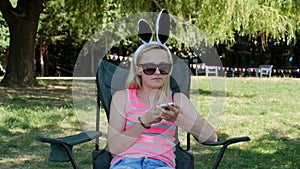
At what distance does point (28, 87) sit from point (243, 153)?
22.3ft

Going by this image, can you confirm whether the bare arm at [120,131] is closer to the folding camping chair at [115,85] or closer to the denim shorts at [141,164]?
the denim shorts at [141,164]

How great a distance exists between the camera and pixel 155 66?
92.6 inches

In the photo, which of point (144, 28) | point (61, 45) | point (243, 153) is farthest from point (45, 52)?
point (144, 28)

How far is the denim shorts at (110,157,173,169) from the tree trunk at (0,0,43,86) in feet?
27.4

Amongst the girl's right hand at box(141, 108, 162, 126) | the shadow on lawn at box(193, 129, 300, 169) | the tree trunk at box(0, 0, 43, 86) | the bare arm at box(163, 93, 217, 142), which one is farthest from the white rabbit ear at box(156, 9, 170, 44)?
the tree trunk at box(0, 0, 43, 86)

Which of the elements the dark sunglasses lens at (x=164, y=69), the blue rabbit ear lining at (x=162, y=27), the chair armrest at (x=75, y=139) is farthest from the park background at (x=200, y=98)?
the chair armrest at (x=75, y=139)

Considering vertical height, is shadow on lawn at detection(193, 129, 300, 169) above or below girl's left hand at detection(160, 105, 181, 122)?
below

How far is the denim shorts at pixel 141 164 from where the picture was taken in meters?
2.33

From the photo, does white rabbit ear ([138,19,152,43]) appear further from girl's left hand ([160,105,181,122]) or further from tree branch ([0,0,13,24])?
tree branch ([0,0,13,24])

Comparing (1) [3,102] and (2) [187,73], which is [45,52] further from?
(2) [187,73]

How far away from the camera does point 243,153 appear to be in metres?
4.38

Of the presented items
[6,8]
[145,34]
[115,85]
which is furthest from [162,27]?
[6,8]

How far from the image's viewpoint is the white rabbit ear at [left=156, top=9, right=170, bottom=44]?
252cm

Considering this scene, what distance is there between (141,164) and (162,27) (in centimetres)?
74
